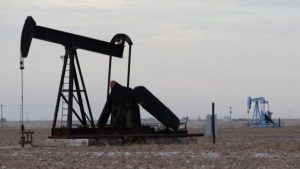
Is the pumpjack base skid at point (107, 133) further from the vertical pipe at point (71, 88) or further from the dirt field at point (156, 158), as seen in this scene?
the dirt field at point (156, 158)

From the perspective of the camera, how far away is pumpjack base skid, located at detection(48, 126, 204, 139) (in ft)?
77.7

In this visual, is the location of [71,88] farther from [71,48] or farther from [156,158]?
[156,158]

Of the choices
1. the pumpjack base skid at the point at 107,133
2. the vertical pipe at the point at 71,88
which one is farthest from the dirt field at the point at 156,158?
the vertical pipe at the point at 71,88

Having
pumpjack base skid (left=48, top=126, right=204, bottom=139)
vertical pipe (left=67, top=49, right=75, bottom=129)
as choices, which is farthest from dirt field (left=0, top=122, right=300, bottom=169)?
vertical pipe (left=67, top=49, right=75, bottom=129)

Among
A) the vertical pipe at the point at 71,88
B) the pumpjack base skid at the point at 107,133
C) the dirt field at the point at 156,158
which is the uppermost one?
the vertical pipe at the point at 71,88

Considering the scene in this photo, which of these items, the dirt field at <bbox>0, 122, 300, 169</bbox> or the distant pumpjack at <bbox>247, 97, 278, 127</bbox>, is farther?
the distant pumpjack at <bbox>247, 97, 278, 127</bbox>

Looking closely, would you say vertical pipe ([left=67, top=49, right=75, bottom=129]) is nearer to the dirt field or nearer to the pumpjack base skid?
the pumpjack base skid

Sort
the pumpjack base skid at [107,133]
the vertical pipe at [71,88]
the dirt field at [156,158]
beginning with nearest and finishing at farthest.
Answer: the dirt field at [156,158], the pumpjack base skid at [107,133], the vertical pipe at [71,88]

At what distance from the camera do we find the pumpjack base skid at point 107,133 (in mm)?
23688

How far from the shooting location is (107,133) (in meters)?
24.3

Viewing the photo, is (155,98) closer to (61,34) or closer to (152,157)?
(61,34)

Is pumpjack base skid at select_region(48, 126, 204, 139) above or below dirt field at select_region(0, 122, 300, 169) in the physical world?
above

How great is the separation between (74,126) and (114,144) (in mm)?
2793

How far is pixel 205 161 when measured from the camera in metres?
16.7
